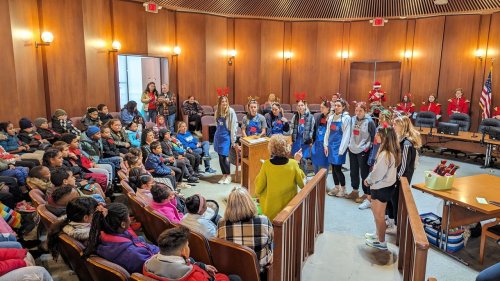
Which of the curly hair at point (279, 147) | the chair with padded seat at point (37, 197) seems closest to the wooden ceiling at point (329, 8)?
the chair with padded seat at point (37, 197)

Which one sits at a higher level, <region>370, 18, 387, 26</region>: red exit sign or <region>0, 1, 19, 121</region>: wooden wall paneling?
<region>370, 18, 387, 26</region>: red exit sign

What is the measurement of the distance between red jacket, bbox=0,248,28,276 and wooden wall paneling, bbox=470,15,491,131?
34.7 feet

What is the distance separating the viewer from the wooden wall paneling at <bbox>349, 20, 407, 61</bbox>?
36.7 ft

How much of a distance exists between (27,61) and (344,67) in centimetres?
879

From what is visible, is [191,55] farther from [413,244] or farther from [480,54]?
[413,244]

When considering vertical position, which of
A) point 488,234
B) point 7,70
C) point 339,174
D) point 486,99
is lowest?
point 488,234

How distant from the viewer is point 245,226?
2543 mm

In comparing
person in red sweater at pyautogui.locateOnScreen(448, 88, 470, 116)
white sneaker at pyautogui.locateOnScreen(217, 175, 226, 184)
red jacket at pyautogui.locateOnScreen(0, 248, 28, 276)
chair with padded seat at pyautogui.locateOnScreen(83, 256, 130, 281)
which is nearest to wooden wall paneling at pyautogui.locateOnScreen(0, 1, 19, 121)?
white sneaker at pyautogui.locateOnScreen(217, 175, 226, 184)

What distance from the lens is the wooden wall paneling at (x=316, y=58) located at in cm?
1195

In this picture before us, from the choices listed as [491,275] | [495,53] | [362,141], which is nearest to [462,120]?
[495,53]

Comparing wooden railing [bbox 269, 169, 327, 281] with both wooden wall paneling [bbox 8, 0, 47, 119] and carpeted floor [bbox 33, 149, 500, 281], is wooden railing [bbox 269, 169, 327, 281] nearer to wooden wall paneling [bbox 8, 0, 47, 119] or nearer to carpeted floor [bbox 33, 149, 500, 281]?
carpeted floor [bbox 33, 149, 500, 281]

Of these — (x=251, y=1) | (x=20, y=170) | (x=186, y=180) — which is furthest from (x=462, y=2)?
(x=20, y=170)

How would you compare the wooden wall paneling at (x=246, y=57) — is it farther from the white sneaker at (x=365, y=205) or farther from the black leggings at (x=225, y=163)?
the white sneaker at (x=365, y=205)

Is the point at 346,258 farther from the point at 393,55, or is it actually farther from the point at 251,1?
the point at 393,55
